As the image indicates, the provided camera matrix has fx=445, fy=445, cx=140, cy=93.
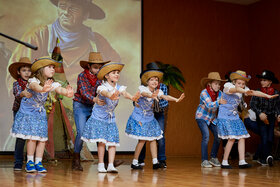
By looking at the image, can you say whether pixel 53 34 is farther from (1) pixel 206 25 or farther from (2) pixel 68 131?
(1) pixel 206 25

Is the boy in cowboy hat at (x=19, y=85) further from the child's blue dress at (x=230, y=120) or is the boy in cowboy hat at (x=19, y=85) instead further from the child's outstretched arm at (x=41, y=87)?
the child's blue dress at (x=230, y=120)

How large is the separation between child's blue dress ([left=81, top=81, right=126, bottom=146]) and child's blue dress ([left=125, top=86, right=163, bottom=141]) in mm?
463

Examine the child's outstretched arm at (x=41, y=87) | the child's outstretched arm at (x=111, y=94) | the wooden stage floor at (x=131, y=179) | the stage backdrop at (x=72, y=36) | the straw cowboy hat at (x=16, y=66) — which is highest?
the stage backdrop at (x=72, y=36)

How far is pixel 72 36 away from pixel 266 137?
3841 mm

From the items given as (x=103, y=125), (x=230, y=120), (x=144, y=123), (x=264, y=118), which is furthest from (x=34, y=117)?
(x=264, y=118)

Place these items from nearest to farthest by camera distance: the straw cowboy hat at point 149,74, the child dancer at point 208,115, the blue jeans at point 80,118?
the blue jeans at point 80,118 < the straw cowboy hat at point 149,74 < the child dancer at point 208,115

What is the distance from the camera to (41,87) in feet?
15.6

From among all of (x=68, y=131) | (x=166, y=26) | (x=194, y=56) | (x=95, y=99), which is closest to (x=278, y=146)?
(x=194, y=56)

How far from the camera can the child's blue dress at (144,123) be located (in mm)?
5488

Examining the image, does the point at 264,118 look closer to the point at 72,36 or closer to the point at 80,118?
the point at 80,118

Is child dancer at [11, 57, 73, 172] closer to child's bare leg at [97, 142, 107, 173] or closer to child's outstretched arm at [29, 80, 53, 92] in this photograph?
child's outstretched arm at [29, 80, 53, 92]

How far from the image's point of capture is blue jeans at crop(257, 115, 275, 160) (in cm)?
657

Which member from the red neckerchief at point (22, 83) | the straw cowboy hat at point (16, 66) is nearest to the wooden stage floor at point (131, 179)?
the red neckerchief at point (22, 83)

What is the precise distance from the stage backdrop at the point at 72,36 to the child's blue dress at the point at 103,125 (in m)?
2.42
